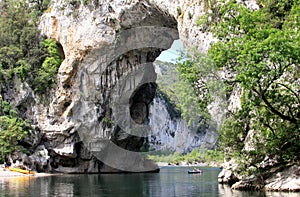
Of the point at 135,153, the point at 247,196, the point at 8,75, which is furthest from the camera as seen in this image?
the point at 135,153

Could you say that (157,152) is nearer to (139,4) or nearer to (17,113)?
(17,113)

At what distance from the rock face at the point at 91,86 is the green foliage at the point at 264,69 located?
1601 cm

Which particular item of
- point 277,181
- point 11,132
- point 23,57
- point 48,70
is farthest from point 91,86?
point 277,181

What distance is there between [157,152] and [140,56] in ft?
139

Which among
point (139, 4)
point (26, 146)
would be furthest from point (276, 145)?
point (26, 146)

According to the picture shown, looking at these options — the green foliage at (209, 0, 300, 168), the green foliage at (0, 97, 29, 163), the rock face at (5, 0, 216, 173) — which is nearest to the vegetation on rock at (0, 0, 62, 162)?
the green foliage at (0, 97, 29, 163)

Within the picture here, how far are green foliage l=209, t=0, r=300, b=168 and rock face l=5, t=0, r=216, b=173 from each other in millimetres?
16010

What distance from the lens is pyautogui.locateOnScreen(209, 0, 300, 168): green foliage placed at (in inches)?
495

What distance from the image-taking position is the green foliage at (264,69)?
12562 mm

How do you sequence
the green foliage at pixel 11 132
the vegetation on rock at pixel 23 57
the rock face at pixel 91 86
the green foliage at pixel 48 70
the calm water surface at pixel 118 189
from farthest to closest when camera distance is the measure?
the green foliage at pixel 48 70 → the vegetation on rock at pixel 23 57 → the rock face at pixel 91 86 → the green foliage at pixel 11 132 → the calm water surface at pixel 118 189

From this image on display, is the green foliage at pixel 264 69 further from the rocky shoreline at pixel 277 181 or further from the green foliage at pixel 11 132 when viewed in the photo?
the green foliage at pixel 11 132

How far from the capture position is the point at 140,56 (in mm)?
35844

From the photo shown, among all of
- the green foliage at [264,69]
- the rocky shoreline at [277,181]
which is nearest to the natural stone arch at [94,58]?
the green foliage at [264,69]

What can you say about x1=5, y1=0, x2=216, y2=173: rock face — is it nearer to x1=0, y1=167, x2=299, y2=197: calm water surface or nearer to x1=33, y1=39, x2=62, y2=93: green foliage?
x1=33, y1=39, x2=62, y2=93: green foliage
